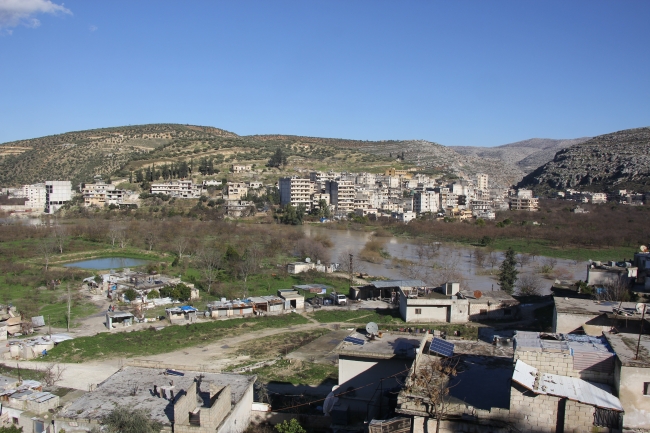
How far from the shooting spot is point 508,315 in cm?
1608

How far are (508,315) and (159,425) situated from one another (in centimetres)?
1221

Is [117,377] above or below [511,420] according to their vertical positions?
below

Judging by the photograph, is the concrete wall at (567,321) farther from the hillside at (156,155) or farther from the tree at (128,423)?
the hillside at (156,155)

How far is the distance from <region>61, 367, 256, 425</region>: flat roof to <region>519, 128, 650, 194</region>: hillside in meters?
61.2

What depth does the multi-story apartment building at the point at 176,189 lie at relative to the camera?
49.9m

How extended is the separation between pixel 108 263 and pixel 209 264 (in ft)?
24.2

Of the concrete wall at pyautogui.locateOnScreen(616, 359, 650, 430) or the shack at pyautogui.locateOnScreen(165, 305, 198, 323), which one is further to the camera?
the shack at pyautogui.locateOnScreen(165, 305, 198, 323)

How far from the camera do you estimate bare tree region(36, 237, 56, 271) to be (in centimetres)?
2525

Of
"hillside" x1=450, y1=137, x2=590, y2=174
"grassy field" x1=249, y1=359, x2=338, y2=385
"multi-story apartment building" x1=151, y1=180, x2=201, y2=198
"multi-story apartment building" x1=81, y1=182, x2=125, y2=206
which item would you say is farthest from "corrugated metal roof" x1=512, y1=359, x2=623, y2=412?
"hillside" x1=450, y1=137, x2=590, y2=174

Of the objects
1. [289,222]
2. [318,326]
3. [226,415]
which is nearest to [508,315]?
[318,326]

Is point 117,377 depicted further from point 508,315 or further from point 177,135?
point 177,135

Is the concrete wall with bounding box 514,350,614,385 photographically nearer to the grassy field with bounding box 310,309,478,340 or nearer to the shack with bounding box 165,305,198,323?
the grassy field with bounding box 310,309,478,340

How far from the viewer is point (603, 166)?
237 ft

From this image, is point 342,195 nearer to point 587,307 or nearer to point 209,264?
point 209,264
